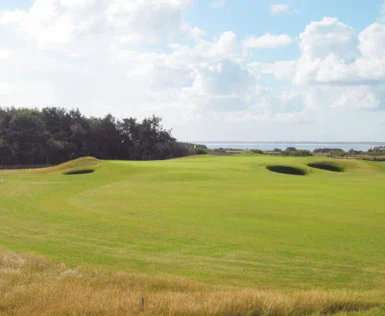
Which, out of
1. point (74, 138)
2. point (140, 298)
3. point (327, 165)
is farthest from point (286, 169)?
point (74, 138)

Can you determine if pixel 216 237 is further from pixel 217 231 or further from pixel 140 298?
pixel 140 298

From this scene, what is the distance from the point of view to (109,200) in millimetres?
18891

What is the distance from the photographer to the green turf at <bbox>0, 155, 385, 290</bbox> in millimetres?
8859

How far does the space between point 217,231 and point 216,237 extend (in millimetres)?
739

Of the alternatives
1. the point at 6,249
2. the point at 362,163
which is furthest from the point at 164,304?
the point at 362,163

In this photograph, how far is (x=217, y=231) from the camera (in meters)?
12.4

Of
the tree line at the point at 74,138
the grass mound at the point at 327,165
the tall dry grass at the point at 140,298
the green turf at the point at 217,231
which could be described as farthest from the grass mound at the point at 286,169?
the tree line at the point at 74,138

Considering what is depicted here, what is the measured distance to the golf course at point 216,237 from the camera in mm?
8047

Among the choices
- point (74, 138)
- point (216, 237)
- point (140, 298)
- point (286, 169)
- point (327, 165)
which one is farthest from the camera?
point (74, 138)

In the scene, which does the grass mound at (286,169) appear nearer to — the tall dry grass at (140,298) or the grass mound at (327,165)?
the grass mound at (327,165)

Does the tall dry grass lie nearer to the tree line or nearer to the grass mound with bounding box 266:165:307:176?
the grass mound with bounding box 266:165:307:176

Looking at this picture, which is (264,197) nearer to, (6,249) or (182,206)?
(182,206)

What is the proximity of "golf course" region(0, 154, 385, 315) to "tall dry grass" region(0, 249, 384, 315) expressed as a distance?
0.07 meters

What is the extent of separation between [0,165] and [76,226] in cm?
5571
